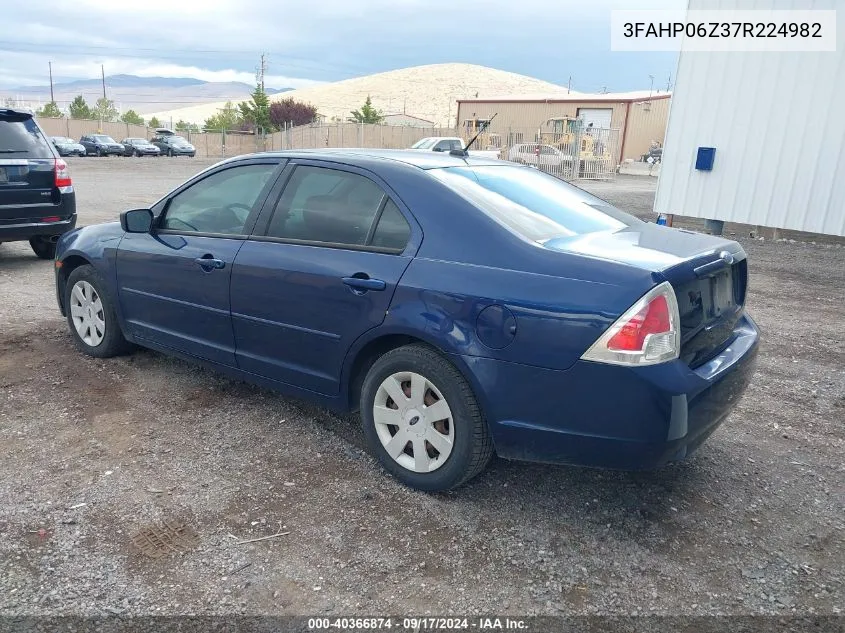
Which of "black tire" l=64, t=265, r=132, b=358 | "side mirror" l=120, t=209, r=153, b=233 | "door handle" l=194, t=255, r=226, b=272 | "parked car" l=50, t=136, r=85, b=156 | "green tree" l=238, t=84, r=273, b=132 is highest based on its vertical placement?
"green tree" l=238, t=84, r=273, b=132

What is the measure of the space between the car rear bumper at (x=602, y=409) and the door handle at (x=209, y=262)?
1.73 m

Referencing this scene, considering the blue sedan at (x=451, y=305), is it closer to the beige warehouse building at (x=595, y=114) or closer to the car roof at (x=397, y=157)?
the car roof at (x=397, y=157)

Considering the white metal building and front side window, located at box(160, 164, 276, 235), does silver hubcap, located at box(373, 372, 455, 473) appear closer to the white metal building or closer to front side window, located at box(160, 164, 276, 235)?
front side window, located at box(160, 164, 276, 235)

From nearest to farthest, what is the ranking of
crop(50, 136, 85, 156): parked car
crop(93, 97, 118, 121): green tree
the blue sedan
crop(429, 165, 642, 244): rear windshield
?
1. the blue sedan
2. crop(429, 165, 642, 244): rear windshield
3. crop(50, 136, 85, 156): parked car
4. crop(93, 97, 118, 121): green tree

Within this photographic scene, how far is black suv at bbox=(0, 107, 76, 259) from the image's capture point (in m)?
7.64

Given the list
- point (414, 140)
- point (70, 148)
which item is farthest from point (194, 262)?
point (414, 140)

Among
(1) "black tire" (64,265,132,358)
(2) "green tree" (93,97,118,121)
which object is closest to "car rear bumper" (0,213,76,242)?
(1) "black tire" (64,265,132,358)

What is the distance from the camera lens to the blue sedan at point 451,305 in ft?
9.05

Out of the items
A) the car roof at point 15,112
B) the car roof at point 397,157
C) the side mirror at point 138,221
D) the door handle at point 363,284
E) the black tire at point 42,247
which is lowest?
the black tire at point 42,247

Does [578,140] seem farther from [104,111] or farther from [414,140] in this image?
[104,111]

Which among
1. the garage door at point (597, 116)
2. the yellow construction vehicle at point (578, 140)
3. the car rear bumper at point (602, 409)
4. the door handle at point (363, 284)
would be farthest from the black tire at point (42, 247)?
the garage door at point (597, 116)

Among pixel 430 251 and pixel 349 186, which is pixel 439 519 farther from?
pixel 349 186

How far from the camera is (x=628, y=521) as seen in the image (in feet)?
10.4

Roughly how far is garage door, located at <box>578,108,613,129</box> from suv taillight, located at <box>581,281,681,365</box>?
4847 cm
